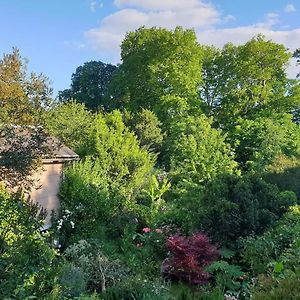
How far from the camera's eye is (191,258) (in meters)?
9.60

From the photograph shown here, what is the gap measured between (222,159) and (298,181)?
4600mm

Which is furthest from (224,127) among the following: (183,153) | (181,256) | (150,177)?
(181,256)

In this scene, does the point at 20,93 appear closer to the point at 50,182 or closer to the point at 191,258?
the point at 50,182

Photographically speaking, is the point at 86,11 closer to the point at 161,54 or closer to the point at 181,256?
the point at 181,256

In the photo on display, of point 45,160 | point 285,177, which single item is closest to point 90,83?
point 45,160

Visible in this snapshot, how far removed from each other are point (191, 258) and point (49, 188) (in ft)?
23.1

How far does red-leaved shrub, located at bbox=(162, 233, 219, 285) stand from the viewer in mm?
9586

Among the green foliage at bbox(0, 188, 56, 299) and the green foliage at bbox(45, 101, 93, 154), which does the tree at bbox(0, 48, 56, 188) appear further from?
the green foliage at bbox(45, 101, 93, 154)

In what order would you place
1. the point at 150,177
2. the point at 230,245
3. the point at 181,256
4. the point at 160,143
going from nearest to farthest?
1. the point at 181,256
2. the point at 230,245
3. the point at 150,177
4. the point at 160,143

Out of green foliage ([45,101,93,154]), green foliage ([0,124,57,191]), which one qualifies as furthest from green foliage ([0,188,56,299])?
green foliage ([45,101,93,154])

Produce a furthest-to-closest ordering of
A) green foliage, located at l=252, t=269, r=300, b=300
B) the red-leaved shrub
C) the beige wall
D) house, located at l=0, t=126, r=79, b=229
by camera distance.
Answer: the beige wall → house, located at l=0, t=126, r=79, b=229 → the red-leaved shrub → green foliage, located at l=252, t=269, r=300, b=300

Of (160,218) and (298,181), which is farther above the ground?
(298,181)

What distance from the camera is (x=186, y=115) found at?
25922 mm

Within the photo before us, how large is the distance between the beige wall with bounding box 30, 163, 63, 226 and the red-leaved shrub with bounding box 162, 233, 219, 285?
605 cm
